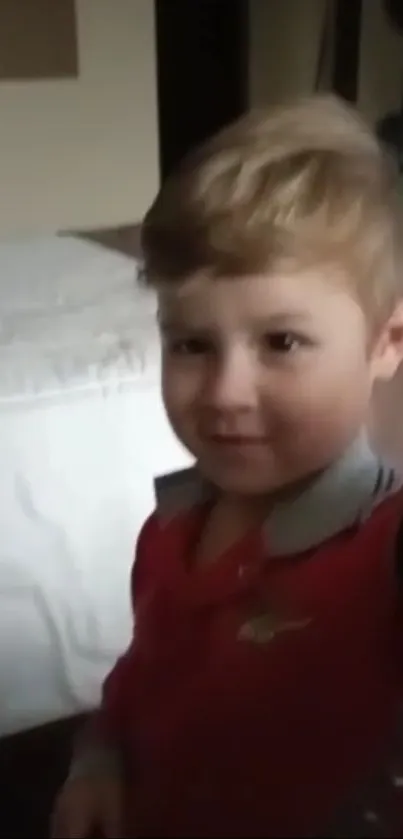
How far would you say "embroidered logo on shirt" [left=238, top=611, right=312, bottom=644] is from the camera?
0.35m

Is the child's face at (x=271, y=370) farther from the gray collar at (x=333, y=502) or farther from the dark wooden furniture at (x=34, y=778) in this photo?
the dark wooden furniture at (x=34, y=778)

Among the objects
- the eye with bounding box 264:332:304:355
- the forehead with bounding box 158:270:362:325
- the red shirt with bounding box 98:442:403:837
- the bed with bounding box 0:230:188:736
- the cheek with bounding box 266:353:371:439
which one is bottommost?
the bed with bounding box 0:230:188:736

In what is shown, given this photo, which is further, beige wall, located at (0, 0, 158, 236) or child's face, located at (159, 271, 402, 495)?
beige wall, located at (0, 0, 158, 236)

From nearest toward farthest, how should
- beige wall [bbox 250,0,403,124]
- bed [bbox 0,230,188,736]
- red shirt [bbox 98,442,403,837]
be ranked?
red shirt [bbox 98,442,403,837] → beige wall [bbox 250,0,403,124] → bed [bbox 0,230,188,736]

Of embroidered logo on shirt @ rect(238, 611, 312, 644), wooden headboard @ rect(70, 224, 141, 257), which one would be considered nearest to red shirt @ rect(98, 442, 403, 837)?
embroidered logo on shirt @ rect(238, 611, 312, 644)

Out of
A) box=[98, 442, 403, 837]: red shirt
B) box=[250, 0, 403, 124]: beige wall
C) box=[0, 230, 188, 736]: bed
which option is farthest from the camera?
box=[0, 230, 188, 736]: bed

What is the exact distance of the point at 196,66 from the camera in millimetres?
519

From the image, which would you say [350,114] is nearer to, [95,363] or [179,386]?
[179,386]

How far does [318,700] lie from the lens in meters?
0.34

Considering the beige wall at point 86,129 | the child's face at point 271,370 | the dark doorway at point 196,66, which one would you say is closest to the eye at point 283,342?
→ the child's face at point 271,370

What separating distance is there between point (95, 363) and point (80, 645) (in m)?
0.14

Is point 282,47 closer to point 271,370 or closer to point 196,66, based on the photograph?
point 196,66

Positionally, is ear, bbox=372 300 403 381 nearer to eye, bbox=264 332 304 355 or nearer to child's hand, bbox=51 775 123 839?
eye, bbox=264 332 304 355

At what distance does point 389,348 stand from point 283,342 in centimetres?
4
